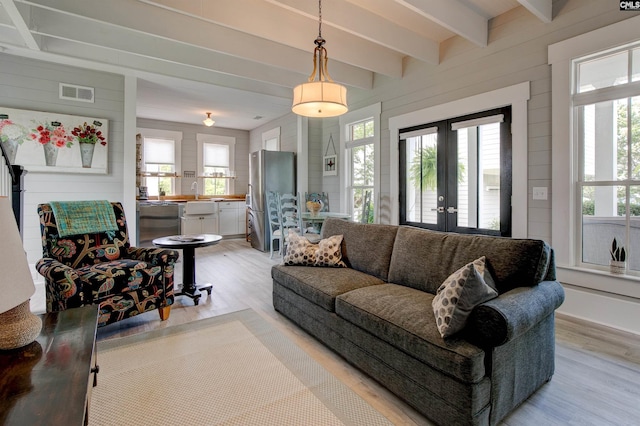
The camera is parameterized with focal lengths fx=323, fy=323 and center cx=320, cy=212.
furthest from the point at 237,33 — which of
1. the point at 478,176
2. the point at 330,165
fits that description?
the point at 478,176

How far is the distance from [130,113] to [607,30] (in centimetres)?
552

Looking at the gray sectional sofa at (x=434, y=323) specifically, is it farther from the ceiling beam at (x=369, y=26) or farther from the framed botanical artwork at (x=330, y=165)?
the framed botanical artwork at (x=330, y=165)

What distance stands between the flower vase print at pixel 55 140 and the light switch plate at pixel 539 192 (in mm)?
5370

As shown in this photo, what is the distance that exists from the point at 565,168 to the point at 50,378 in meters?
3.86

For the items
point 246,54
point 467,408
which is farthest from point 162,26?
point 467,408

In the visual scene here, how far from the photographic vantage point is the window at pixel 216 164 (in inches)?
330

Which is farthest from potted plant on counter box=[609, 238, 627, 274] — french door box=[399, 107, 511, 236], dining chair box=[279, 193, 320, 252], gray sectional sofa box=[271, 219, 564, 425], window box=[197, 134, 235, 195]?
window box=[197, 134, 235, 195]

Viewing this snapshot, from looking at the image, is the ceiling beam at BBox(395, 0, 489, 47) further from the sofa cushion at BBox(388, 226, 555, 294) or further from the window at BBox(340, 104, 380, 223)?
the sofa cushion at BBox(388, 226, 555, 294)

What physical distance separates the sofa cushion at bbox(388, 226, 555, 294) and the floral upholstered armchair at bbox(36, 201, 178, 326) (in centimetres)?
206

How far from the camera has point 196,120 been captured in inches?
307

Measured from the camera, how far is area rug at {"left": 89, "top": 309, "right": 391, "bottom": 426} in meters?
1.69

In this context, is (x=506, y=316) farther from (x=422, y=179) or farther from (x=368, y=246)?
(x=422, y=179)

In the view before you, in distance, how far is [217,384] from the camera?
1985 mm

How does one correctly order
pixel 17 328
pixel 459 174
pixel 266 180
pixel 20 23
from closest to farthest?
pixel 17 328
pixel 20 23
pixel 459 174
pixel 266 180
